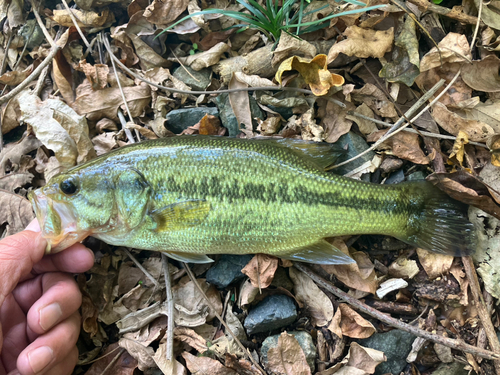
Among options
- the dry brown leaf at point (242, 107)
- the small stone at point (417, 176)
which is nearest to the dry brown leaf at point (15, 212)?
the dry brown leaf at point (242, 107)

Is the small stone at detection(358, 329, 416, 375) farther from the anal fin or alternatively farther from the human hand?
the human hand

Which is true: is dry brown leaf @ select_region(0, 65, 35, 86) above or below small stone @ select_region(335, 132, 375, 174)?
above

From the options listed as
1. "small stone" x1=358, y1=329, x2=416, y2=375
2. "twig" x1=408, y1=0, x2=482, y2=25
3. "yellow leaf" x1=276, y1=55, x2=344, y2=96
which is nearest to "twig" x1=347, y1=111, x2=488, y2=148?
"yellow leaf" x1=276, y1=55, x2=344, y2=96

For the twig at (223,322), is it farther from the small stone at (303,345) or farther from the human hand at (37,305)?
the human hand at (37,305)

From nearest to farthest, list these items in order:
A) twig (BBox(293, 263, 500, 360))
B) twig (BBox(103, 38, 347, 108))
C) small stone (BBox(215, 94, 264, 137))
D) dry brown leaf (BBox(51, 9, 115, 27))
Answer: twig (BBox(293, 263, 500, 360)), twig (BBox(103, 38, 347, 108)), small stone (BBox(215, 94, 264, 137)), dry brown leaf (BBox(51, 9, 115, 27))

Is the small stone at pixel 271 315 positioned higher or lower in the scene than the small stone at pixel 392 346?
higher

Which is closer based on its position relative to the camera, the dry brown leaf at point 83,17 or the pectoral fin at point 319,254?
the pectoral fin at point 319,254

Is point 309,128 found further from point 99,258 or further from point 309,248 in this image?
point 99,258
